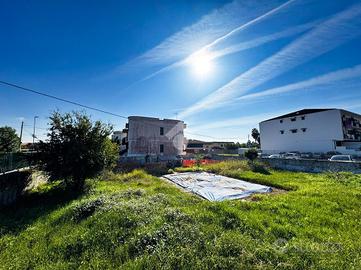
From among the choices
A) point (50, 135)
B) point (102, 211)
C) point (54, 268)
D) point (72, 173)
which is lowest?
point (54, 268)

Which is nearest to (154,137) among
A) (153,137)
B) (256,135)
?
(153,137)

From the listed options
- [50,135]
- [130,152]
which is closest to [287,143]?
[130,152]

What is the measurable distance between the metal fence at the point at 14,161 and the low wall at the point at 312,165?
660 inches

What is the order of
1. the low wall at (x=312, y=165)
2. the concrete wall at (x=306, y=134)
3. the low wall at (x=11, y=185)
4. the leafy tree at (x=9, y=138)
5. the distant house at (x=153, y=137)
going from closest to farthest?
the low wall at (x=11, y=185) < the low wall at (x=312, y=165) < the leafy tree at (x=9, y=138) < the distant house at (x=153, y=137) < the concrete wall at (x=306, y=134)

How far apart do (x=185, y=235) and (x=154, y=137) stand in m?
26.3

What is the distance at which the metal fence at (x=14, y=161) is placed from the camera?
8004 millimetres

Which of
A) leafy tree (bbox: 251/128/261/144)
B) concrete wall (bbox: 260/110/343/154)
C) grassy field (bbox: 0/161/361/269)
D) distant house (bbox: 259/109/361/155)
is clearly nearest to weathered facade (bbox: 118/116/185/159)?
grassy field (bbox: 0/161/361/269)

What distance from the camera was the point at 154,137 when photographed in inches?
1170

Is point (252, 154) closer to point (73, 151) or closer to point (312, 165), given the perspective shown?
point (312, 165)

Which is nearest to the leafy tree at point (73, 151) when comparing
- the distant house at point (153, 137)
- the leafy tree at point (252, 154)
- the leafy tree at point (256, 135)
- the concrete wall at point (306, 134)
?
the leafy tree at point (252, 154)

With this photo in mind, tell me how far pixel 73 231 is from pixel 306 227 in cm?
548

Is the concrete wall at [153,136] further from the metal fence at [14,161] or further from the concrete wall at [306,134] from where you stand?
the concrete wall at [306,134]

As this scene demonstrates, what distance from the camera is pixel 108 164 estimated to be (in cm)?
993

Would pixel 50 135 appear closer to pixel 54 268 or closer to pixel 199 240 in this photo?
pixel 54 268
